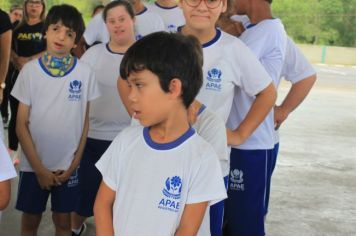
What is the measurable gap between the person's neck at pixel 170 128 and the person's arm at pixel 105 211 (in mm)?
239

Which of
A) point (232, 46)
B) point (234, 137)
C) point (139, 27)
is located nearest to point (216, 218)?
point (234, 137)

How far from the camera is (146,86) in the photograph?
157 cm

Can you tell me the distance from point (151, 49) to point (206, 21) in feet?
1.74

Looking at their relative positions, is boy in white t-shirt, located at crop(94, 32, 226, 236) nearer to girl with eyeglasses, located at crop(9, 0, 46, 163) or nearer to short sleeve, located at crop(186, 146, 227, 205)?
Result: short sleeve, located at crop(186, 146, 227, 205)

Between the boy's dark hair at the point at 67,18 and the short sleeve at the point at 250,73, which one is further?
the boy's dark hair at the point at 67,18

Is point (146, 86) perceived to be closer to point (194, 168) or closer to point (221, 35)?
point (194, 168)

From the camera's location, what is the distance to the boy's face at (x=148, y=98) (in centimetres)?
157

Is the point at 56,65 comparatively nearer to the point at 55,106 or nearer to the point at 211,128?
the point at 55,106

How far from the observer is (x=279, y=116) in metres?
2.84

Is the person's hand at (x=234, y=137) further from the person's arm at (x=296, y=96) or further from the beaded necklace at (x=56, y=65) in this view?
the beaded necklace at (x=56, y=65)

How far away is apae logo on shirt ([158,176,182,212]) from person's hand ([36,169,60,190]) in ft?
3.74

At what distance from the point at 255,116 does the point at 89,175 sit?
1306 mm

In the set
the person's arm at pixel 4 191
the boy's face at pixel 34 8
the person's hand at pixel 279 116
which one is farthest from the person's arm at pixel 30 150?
the boy's face at pixel 34 8

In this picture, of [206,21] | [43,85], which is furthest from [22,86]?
[206,21]
